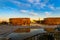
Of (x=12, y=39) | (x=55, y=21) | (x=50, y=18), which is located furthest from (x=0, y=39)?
(x=55, y=21)

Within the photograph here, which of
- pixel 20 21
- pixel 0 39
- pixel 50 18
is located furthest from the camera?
pixel 20 21

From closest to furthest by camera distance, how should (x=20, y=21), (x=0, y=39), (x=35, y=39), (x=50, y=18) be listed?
(x=0, y=39) → (x=35, y=39) → (x=50, y=18) → (x=20, y=21)

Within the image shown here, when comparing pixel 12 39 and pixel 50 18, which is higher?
pixel 50 18

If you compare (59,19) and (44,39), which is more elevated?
(59,19)

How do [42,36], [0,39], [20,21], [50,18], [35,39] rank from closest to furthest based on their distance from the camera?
[0,39] → [35,39] → [42,36] → [50,18] → [20,21]

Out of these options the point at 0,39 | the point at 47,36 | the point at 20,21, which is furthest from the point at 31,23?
the point at 0,39

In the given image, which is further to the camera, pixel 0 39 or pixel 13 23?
pixel 13 23

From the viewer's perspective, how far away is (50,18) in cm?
1365

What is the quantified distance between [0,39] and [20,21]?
878 centimetres

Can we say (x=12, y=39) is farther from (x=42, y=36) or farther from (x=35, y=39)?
(x=42, y=36)

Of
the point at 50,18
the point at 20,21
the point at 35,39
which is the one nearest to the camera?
the point at 35,39

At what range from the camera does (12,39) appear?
6152mm

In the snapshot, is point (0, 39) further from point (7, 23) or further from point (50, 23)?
point (50, 23)

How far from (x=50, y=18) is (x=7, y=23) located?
4559 mm
